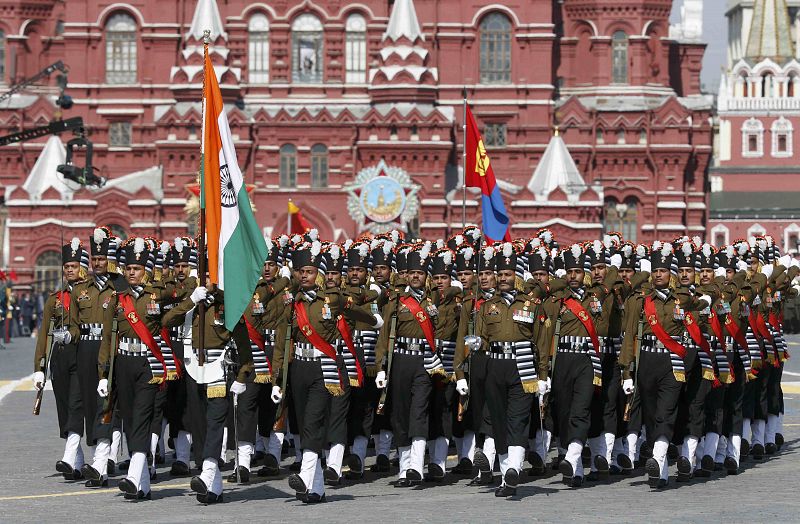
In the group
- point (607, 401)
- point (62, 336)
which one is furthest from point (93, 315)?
point (607, 401)

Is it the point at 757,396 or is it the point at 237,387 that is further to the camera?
the point at 757,396

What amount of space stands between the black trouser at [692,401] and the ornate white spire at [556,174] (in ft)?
156

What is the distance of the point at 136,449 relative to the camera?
1631 cm

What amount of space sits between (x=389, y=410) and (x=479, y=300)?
1392mm

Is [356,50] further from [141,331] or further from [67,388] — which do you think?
[141,331]

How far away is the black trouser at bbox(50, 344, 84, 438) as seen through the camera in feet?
59.2

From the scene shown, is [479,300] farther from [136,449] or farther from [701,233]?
[701,233]

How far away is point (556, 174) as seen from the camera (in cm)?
6638

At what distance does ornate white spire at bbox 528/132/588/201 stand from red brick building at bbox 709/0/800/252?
26.3m

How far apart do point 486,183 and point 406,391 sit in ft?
36.5

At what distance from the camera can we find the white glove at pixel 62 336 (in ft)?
59.1

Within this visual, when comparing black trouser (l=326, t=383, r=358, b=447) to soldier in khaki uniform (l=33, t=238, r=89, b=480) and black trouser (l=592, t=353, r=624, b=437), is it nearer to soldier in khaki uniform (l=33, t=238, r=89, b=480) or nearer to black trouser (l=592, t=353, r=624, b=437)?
black trouser (l=592, t=353, r=624, b=437)

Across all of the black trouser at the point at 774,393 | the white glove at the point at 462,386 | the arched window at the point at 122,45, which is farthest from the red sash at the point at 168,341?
the arched window at the point at 122,45

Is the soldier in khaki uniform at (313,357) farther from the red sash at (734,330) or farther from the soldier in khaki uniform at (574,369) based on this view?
the red sash at (734,330)
